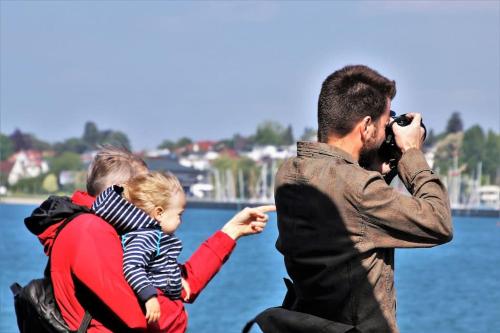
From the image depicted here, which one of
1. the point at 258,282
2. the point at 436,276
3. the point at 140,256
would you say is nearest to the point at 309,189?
the point at 140,256

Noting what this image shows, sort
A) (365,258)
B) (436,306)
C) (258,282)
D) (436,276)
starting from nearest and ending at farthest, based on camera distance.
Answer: (365,258), (436,306), (258,282), (436,276)

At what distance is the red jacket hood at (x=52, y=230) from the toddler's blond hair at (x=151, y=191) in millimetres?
162

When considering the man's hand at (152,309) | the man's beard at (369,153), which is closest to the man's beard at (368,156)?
the man's beard at (369,153)

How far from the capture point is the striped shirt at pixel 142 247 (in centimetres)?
395

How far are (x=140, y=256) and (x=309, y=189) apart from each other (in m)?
0.67

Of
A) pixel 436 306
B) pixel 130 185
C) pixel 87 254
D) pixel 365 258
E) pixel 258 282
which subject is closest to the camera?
pixel 365 258

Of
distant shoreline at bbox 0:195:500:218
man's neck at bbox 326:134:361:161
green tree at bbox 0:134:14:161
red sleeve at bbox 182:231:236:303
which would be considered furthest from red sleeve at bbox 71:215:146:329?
green tree at bbox 0:134:14:161

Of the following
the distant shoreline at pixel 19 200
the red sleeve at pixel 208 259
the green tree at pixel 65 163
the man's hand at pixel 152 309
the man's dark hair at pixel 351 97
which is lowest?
the distant shoreline at pixel 19 200

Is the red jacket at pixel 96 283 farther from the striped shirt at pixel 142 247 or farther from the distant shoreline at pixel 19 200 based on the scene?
the distant shoreline at pixel 19 200

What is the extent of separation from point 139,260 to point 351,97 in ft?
3.03

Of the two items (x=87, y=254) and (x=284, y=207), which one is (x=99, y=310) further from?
(x=284, y=207)

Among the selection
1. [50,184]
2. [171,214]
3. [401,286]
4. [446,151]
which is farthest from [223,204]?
[171,214]

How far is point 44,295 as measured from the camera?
407cm

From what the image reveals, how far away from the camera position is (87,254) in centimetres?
393
